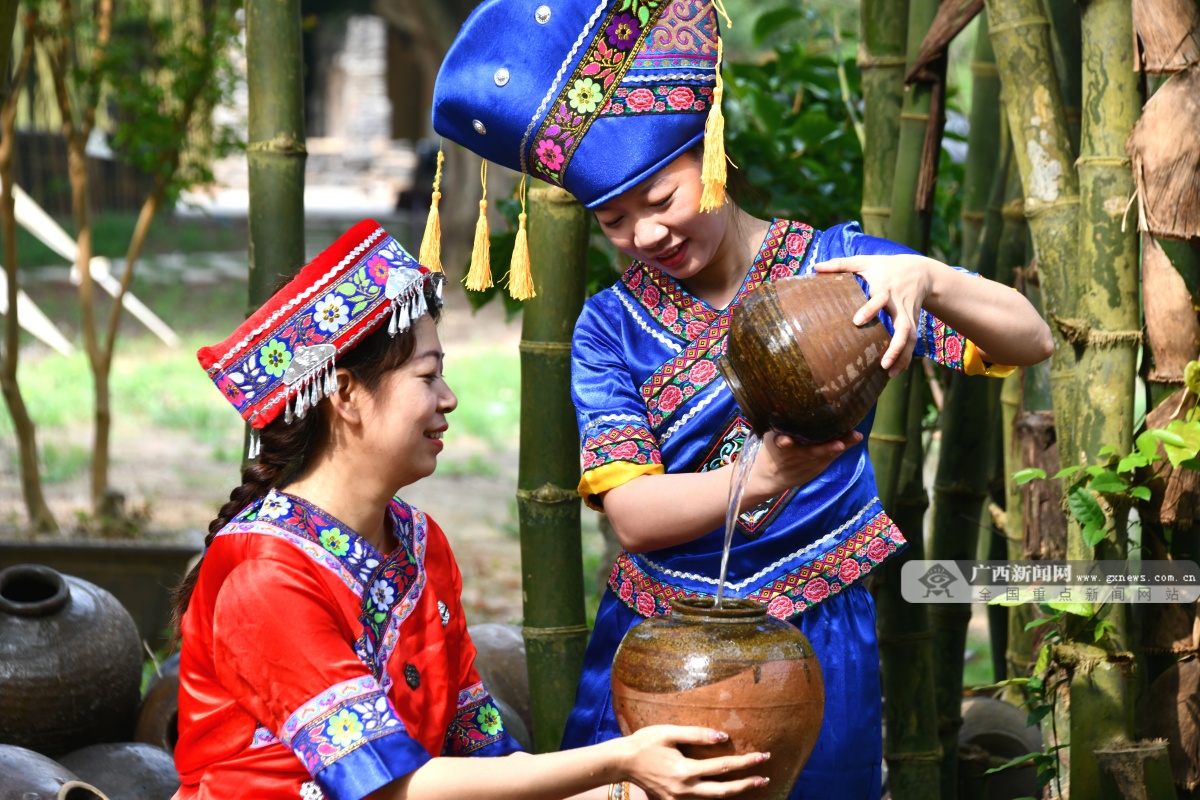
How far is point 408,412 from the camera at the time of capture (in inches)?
82.7

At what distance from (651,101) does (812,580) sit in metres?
0.80

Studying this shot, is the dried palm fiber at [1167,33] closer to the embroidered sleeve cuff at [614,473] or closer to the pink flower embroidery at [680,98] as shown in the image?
the pink flower embroidery at [680,98]

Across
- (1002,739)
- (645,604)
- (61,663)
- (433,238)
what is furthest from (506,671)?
(433,238)

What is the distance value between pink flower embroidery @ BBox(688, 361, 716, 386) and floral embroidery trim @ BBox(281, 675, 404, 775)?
700 mm

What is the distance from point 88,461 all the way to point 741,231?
25.6ft

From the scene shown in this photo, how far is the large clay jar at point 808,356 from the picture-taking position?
1821mm

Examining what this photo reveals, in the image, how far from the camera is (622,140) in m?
2.11

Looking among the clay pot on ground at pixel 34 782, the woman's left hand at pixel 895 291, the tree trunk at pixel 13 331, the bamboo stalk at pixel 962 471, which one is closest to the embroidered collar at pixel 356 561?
the woman's left hand at pixel 895 291

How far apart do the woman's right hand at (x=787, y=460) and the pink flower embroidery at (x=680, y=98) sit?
563mm

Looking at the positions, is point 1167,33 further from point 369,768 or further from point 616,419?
point 369,768

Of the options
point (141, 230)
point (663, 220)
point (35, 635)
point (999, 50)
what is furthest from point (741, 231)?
point (141, 230)

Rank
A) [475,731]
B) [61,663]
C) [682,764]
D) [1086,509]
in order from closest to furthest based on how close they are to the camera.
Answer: [682,764]
[475,731]
[1086,509]
[61,663]

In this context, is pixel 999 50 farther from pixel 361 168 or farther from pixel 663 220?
pixel 361 168

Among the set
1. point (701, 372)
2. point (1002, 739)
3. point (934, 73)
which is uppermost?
point (934, 73)
